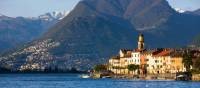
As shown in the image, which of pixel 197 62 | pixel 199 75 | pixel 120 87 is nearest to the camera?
pixel 120 87

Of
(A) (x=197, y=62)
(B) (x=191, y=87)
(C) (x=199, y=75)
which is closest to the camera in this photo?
(B) (x=191, y=87)

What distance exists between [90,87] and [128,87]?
A: 8.91 metres

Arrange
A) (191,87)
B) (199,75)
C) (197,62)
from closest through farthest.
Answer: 1. (191,87)
2. (199,75)
3. (197,62)

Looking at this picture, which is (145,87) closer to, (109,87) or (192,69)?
(109,87)

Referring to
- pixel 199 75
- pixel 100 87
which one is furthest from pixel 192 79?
pixel 100 87

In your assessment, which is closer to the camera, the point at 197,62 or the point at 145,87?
the point at 145,87

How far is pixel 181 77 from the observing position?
614ft

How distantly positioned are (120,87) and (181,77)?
1726 inches

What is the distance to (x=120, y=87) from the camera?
146m

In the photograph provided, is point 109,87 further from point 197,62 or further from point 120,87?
point 197,62

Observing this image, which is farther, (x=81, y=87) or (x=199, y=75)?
(x=199, y=75)

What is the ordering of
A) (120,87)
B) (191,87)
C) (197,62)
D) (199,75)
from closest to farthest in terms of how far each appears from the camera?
(191,87) → (120,87) → (199,75) → (197,62)

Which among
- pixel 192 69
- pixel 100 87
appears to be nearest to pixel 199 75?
pixel 192 69

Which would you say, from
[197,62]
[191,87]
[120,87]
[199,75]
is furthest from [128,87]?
[197,62]
